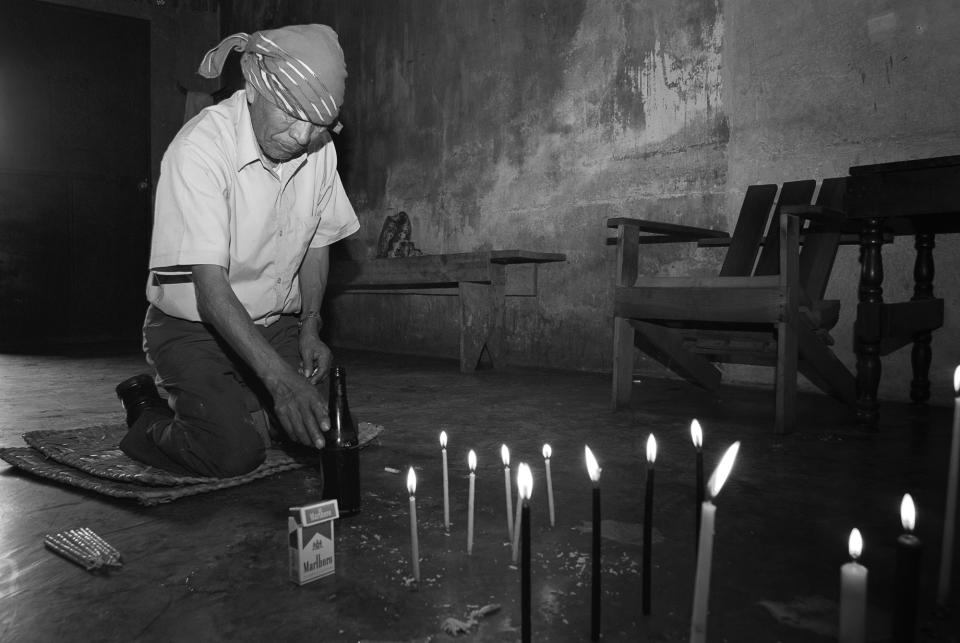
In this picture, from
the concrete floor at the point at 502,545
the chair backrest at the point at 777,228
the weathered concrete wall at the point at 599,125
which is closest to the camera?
the concrete floor at the point at 502,545

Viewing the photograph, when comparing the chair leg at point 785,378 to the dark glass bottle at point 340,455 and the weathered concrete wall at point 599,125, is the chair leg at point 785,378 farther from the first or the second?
the dark glass bottle at point 340,455

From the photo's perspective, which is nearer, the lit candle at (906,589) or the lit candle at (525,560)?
the lit candle at (906,589)

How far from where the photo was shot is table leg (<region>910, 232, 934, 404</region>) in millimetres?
3266

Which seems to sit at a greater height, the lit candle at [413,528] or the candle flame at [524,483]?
the candle flame at [524,483]

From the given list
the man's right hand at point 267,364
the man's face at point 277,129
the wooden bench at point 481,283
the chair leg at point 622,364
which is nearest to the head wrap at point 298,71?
the man's face at point 277,129

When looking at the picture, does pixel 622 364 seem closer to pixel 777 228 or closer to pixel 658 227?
pixel 658 227

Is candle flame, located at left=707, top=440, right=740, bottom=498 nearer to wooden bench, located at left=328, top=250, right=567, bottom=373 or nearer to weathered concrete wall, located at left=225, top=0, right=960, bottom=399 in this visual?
weathered concrete wall, located at left=225, top=0, right=960, bottom=399

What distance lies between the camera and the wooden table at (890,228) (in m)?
2.57

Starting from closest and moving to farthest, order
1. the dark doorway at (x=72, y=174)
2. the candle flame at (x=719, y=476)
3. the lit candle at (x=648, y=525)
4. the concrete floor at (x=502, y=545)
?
the candle flame at (x=719, y=476) < the lit candle at (x=648, y=525) < the concrete floor at (x=502, y=545) < the dark doorway at (x=72, y=174)

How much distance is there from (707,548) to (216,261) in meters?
1.67

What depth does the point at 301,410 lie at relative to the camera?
5.57 feet

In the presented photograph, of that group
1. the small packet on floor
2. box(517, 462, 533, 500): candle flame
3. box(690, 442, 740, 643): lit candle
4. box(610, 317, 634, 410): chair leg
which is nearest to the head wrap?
the small packet on floor

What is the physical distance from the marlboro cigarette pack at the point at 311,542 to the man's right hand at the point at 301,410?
0.28 metres

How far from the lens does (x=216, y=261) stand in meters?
1.98
